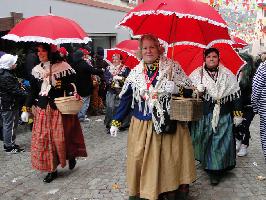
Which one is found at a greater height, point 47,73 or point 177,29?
point 177,29

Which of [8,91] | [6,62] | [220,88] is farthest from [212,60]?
[8,91]

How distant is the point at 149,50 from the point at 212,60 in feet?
4.39

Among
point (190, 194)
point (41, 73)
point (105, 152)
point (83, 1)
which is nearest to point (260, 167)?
point (190, 194)

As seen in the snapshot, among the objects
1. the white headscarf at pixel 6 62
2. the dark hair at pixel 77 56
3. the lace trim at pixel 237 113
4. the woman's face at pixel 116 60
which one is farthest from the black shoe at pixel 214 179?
the dark hair at pixel 77 56

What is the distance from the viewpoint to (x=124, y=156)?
6.90 metres

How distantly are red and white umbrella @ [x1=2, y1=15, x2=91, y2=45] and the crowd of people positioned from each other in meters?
0.41

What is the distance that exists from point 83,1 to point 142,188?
10296mm

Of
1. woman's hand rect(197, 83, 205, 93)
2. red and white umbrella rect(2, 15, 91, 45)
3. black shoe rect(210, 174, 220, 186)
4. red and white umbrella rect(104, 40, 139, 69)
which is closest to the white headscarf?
red and white umbrella rect(2, 15, 91, 45)

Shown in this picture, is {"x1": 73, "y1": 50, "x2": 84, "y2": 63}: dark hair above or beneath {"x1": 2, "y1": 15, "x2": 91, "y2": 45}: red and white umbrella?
beneath

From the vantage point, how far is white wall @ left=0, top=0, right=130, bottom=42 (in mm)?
10102

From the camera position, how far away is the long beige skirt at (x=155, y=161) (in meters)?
4.15

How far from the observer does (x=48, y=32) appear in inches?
194

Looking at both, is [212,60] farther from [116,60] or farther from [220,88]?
[116,60]

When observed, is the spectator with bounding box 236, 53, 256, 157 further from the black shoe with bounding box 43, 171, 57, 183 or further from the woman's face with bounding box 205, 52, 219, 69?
the black shoe with bounding box 43, 171, 57, 183
